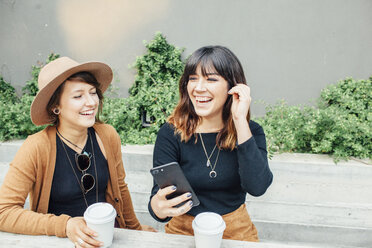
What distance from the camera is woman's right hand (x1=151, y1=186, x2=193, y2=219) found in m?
1.23

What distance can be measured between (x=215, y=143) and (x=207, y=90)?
1.08ft

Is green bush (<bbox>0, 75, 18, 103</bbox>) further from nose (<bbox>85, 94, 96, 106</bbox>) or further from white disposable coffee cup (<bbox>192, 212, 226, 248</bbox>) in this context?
white disposable coffee cup (<bbox>192, 212, 226, 248</bbox>)

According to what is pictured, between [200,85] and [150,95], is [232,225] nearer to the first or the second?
[200,85]

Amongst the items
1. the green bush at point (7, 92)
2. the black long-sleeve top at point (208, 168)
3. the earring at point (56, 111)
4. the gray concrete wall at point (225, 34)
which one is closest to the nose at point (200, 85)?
the black long-sleeve top at point (208, 168)

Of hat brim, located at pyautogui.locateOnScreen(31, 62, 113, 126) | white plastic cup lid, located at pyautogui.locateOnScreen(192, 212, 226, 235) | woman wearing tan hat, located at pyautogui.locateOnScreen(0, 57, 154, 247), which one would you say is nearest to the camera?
white plastic cup lid, located at pyautogui.locateOnScreen(192, 212, 226, 235)

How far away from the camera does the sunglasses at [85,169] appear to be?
1634 millimetres

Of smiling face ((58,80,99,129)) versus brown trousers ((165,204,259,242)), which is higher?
smiling face ((58,80,99,129))

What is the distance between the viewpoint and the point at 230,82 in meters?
1.57

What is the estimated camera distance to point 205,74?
152cm

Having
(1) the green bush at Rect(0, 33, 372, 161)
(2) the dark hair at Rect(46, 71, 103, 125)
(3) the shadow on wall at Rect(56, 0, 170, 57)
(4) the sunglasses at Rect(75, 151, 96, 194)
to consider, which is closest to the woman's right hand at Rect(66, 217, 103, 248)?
(4) the sunglasses at Rect(75, 151, 96, 194)

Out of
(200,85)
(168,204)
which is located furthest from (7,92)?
(168,204)

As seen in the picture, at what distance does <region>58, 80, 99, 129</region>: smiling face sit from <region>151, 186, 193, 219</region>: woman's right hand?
62 centimetres

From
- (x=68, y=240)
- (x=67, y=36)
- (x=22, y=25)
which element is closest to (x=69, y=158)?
(x=68, y=240)

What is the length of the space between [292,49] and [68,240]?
3.44 metres
